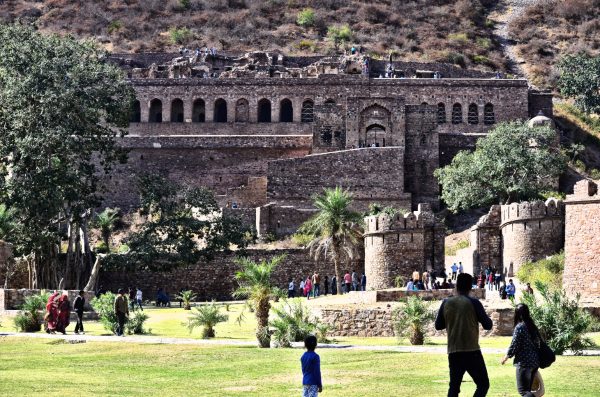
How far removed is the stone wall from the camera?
57.9 meters

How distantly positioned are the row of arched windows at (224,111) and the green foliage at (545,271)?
117 ft

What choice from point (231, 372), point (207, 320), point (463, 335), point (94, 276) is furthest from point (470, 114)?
point (463, 335)

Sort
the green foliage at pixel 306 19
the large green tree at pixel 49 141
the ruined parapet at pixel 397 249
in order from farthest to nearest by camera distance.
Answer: the green foliage at pixel 306 19, the ruined parapet at pixel 397 249, the large green tree at pixel 49 141

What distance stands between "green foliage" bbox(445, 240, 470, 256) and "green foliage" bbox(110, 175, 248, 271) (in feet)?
28.6

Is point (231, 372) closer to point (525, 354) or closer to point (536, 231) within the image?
point (525, 354)

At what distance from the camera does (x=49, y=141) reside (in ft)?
168

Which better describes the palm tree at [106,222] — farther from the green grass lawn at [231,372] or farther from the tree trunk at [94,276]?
the green grass lawn at [231,372]

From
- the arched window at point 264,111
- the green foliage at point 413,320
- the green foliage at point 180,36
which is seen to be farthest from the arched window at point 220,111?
the green foliage at point 413,320

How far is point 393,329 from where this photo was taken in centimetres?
3438

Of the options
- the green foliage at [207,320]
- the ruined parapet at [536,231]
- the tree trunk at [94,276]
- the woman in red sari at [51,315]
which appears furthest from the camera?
the tree trunk at [94,276]

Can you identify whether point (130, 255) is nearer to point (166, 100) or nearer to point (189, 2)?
point (166, 100)

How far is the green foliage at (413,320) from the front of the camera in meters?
32.2

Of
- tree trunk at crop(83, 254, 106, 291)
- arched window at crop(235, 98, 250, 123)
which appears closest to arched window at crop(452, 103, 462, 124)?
arched window at crop(235, 98, 250, 123)

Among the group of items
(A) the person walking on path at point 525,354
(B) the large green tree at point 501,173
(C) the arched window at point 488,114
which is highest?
(C) the arched window at point 488,114
